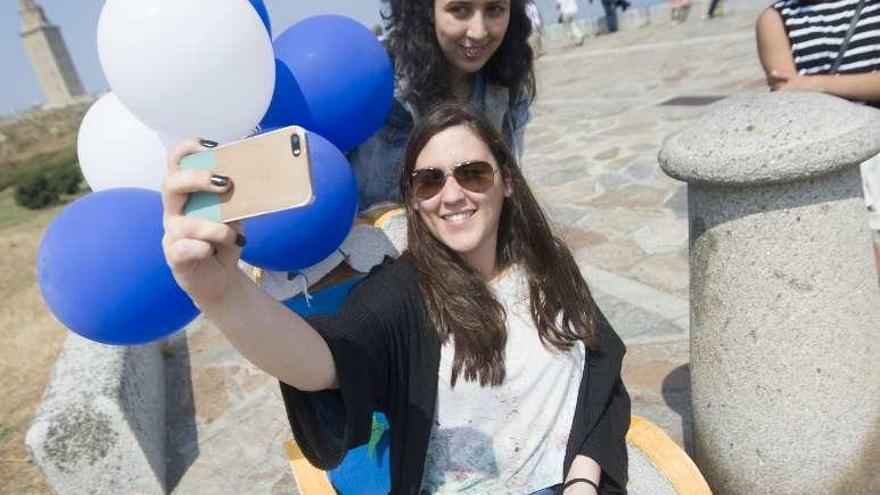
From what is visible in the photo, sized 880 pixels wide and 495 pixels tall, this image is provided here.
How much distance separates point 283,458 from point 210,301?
2.18 metres

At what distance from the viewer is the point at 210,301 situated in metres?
0.96

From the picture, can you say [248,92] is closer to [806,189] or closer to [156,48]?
[156,48]

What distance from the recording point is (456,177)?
1.55m

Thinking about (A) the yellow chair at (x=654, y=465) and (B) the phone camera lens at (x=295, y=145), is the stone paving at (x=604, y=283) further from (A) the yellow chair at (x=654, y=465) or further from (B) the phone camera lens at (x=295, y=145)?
(B) the phone camera lens at (x=295, y=145)

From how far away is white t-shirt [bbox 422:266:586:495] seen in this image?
60.9 inches

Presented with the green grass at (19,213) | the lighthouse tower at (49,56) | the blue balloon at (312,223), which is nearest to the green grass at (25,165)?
the green grass at (19,213)

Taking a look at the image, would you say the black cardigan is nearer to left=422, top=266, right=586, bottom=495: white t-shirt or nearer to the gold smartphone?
left=422, top=266, right=586, bottom=495: white t-shirt

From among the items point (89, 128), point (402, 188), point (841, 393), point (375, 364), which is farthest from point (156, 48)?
point (841, 393)

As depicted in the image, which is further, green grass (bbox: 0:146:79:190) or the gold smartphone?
green grass (bbox: 0:146:79:190)

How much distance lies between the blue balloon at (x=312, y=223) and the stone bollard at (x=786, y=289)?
0.90m

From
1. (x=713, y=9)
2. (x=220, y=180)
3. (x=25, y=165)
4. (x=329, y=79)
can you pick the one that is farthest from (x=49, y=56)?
(x=220, y=180)

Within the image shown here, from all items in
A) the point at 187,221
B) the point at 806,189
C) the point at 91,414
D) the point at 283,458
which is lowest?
the point at 283,458

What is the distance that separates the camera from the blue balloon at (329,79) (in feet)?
5.49

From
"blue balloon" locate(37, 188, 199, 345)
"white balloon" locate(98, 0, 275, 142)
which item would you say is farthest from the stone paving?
"blue balloon" locate(37, 188, 199, 345)
